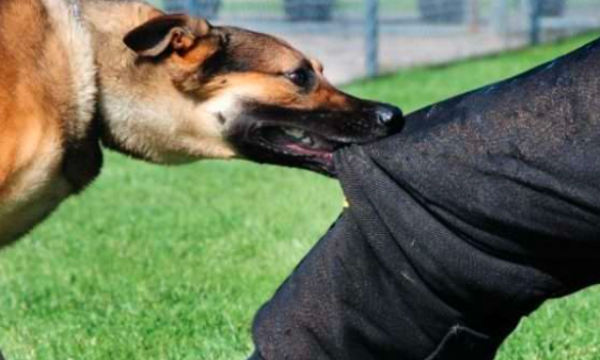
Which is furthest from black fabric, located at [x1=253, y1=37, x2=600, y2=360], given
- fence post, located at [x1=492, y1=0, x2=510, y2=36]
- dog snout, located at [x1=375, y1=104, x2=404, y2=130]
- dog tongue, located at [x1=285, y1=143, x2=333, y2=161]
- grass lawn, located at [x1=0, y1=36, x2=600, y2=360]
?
fence post, located at [x1=492, y1=0, x2=510, y2=36]

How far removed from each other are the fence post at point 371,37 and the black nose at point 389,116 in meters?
9.75

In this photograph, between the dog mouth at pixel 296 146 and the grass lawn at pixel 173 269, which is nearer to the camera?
the dog mouth at pixel 296 146

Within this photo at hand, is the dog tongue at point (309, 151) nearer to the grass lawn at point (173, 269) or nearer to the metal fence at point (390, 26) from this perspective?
the grass lawn at point (173, 269)

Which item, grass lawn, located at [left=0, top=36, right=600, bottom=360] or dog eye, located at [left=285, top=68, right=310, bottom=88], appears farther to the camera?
grass lawn, located at [left=0, top=36, right=600, bottom=360]

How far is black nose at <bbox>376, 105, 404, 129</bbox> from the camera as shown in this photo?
4.27 meters

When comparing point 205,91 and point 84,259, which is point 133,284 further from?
point 205,91

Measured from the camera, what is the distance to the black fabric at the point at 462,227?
346cm

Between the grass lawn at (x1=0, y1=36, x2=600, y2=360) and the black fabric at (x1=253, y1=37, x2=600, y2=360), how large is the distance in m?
1.05

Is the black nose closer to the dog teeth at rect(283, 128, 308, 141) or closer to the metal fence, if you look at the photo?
the dog teeth at rect(283, 128, 308, 141)

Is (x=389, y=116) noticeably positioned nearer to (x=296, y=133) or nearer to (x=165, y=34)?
(x=296, y=133)

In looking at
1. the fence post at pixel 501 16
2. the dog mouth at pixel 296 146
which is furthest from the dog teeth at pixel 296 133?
the fence post at pixel 501 16

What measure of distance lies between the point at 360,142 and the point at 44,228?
3.53 m

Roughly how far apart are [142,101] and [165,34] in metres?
0.26

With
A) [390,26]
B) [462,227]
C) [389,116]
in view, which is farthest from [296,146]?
[390,26]
